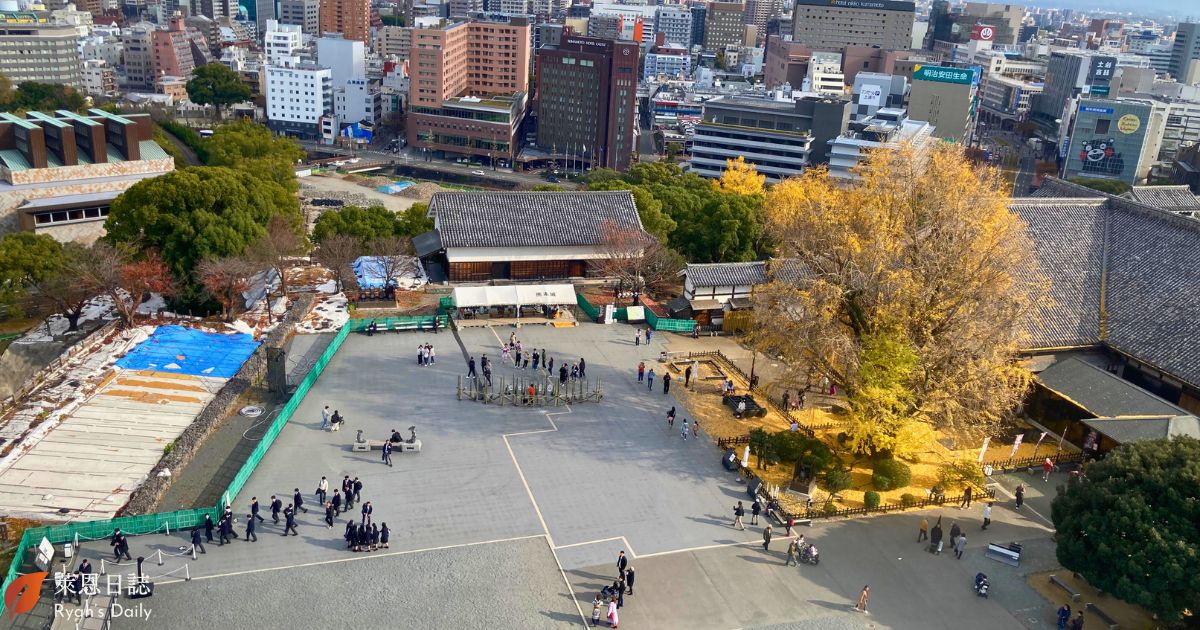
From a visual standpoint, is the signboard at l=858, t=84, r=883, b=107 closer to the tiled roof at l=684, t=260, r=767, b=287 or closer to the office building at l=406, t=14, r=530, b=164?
the office building at l=406, t=14, r=530, b=164

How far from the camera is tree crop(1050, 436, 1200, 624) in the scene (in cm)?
2183

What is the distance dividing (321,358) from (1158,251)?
118 ft

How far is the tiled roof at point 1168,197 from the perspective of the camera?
5288 cm

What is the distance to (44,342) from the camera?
139 feet

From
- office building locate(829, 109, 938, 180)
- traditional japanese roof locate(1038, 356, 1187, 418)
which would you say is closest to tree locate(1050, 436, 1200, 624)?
traditional japanese roof locate(1038, 356, 1187, 418)

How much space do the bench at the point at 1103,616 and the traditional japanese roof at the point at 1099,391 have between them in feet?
31.6

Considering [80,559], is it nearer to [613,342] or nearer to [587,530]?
[587,530]

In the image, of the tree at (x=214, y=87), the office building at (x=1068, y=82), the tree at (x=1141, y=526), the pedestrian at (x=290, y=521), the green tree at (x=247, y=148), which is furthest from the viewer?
the office building at (x=1068, y=82)

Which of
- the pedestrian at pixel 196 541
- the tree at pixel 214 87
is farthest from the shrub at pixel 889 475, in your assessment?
the tree at pixel 214 87

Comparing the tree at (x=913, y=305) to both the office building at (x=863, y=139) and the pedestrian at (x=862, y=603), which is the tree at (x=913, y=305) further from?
the office building at (x=863, y=139)

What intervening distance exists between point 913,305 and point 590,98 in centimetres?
10597

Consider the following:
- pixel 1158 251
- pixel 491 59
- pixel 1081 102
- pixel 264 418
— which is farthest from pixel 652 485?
pixel 491 59

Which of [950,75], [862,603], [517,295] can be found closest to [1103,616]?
[862,603]

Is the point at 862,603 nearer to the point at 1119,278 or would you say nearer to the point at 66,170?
the point at 1119,278
